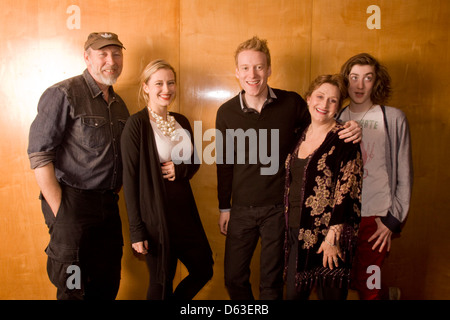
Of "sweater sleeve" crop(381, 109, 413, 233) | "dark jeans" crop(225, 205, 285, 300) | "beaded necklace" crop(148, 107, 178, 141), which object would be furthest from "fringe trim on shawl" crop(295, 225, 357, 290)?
"beaded necklace" crop(148, 107, 178, 141)

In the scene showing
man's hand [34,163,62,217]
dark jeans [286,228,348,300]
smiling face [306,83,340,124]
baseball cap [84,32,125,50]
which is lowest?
dark jeans [286,228,348,300]

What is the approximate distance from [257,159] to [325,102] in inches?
20.2

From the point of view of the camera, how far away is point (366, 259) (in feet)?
6.24

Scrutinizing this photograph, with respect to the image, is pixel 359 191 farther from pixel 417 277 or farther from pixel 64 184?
pixel 64 184

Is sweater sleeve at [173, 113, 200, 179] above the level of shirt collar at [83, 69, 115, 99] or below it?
below

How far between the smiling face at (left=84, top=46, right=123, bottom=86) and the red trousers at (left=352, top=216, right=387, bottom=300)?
1.82 m

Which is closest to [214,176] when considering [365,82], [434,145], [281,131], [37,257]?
[281,131]

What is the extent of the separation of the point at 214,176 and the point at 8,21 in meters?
1.88

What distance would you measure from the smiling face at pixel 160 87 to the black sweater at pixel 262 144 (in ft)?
1.20

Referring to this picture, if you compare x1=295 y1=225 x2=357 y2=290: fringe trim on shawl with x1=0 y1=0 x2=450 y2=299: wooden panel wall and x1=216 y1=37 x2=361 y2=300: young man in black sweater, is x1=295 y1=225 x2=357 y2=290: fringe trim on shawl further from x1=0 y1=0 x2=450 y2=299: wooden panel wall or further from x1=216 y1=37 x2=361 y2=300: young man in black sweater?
x1=0 y1=0 x2=450 y2=299: wooden panel wall

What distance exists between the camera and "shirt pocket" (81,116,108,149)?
5.75ft

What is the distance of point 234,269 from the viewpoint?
1.87 meters

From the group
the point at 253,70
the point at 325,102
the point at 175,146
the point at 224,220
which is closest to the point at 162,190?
the point at 175,146

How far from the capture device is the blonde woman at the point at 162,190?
1683 millimetres
